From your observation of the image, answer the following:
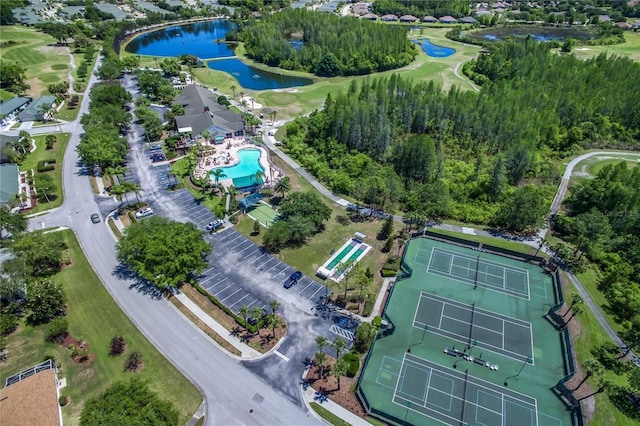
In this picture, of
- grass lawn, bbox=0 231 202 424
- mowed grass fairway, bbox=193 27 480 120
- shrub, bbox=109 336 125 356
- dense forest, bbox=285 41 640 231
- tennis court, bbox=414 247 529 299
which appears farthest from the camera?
mowed grass fairway, bbox=193 27 480 120

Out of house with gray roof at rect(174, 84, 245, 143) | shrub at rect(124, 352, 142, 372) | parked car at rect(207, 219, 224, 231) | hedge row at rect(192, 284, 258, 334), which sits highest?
house with gray roof at rect(174, 84, 245, 143)

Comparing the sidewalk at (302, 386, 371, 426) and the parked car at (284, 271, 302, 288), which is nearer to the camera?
the sidewalk at (302, 386, 371, 426)

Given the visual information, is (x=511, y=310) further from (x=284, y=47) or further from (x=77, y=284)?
(x=284, y=47)

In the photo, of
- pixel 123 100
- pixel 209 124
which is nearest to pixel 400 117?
pixel 209 124

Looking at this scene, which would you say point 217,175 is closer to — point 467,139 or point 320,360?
point 320,360

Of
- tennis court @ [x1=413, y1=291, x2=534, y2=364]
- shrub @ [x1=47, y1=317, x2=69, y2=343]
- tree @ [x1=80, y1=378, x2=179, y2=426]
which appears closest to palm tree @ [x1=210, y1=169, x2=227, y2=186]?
shrub @ [x1=47, y1=317, x2=69, y2=343]

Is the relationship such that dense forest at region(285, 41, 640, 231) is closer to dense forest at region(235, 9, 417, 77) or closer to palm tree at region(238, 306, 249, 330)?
palm tree at region(238, 306, 249, 330)

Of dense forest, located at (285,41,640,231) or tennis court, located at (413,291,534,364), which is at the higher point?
dense forest, located at (285,41,640,231)

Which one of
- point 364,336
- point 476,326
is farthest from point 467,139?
point 364,336
